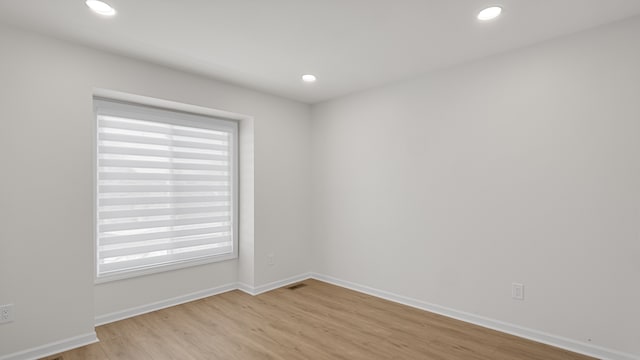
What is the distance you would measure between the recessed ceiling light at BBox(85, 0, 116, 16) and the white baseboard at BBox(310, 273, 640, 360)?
3.65 meters

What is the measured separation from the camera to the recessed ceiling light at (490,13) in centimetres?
212

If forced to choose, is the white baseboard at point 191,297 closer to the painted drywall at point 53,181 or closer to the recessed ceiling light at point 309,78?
the painted drywall at point 53,181

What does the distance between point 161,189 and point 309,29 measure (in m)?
2.29

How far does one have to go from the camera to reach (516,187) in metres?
2.73

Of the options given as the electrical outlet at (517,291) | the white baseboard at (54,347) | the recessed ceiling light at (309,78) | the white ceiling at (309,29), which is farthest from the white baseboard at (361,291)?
the recessed ceiling light at (309,78)

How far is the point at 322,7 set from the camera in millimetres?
2096

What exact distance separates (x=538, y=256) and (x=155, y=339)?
3352 millimetres

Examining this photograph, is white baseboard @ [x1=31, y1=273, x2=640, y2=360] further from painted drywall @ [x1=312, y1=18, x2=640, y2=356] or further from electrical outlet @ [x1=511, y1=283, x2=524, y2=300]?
→ electrical outlet @ [x1=511, y1=283, x2=524, y2=300]

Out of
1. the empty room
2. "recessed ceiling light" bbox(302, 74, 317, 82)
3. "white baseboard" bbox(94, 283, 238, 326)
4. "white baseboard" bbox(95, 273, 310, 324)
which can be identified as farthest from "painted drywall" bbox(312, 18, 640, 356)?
"white baseboard" bbox(94, 283, 238, 326)

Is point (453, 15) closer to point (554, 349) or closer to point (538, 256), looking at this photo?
point (538, 256)

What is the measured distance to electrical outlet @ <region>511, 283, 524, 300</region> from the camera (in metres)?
2.69

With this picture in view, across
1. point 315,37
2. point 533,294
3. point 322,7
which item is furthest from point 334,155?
point 533,294

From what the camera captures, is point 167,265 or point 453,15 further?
point 167,265

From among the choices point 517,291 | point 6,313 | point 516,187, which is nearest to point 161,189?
point 6,313
